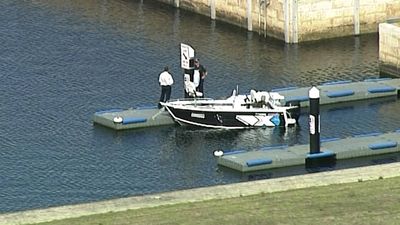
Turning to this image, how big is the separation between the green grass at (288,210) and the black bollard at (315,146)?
429 inches

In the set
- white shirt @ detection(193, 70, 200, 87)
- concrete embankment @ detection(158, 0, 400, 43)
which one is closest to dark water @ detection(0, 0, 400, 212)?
concrete embankment @ detection(158, 0, 400, 43)

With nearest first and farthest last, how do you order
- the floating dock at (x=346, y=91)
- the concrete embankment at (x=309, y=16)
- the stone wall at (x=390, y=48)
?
1. the floating dock at (x=346, y=91)
2. the stone wall at (x=390, y=48)
3. the concrete embankment at (x=309, y=16)

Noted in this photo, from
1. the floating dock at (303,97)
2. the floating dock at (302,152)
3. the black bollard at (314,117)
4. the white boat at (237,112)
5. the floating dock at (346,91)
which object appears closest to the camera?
the black bollard at (314,117)

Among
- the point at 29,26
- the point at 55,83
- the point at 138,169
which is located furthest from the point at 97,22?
the point at 138,169

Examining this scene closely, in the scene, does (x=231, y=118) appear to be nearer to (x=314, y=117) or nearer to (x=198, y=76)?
(x=198, y=76)

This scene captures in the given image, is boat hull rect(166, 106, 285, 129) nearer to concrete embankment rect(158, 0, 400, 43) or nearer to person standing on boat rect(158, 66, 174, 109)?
person standing on boat rect(158, 66, 174, 109)

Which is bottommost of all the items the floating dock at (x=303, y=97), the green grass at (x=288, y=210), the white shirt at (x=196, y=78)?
the floating dock at (x=303, y=97)

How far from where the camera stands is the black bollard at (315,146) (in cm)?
4741

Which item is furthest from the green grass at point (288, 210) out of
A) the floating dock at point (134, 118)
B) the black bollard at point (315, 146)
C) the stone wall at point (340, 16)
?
the stone wall at point (340, 16)

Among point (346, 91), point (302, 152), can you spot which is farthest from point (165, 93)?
point (302, 152)

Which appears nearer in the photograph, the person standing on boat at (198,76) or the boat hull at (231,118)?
the boat hull at (231,118)

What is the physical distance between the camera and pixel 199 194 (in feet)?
122

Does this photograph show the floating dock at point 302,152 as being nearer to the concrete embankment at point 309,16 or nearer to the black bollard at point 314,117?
the black bollard at point 314,117

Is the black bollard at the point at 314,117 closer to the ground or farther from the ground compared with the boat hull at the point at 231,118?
farther from the ground
